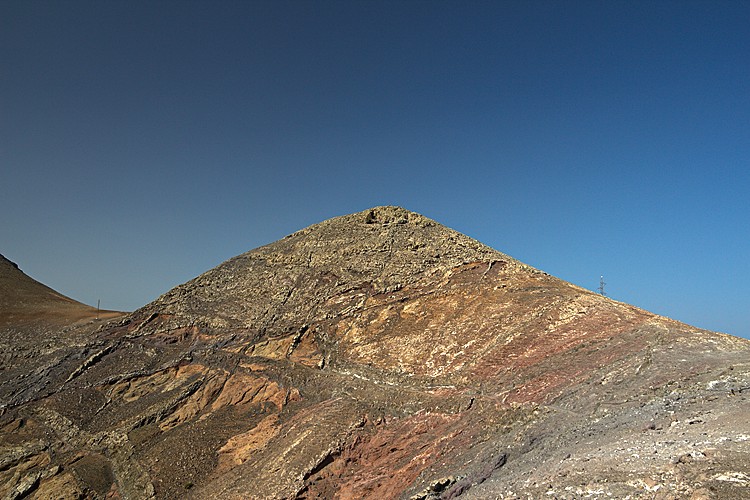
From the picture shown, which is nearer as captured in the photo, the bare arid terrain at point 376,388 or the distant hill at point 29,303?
the bare arid terrain at point 376,388

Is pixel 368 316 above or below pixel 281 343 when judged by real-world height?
above

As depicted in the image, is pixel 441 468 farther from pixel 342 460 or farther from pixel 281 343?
pixel 281 343

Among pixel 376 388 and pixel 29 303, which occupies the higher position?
pixel 29 303

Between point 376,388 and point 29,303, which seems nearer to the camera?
point 376,388

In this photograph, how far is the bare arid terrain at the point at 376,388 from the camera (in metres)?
8.62

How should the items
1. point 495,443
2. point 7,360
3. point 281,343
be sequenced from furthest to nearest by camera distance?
1. point 7,360
2. point 281,343
3. point 495,443

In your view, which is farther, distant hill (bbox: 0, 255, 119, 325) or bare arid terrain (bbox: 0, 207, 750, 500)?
distant hill (bbox: 0, 255, 119, 325)

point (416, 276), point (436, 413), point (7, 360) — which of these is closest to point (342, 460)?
point (436, 413)

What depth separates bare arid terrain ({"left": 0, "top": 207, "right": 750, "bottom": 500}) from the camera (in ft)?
28.3

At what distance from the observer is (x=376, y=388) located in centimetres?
1438

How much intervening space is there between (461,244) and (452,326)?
5566 mm

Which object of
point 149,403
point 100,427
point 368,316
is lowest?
point 100,427

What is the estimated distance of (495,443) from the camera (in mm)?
10414

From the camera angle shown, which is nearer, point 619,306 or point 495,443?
point 495,443
